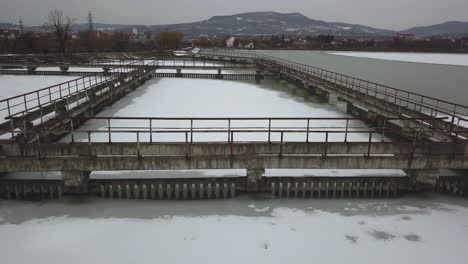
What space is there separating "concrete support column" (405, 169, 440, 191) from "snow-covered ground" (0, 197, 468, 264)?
1.75 feet

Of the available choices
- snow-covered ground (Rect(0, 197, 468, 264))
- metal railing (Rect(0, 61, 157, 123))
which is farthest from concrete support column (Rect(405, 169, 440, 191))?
metal railing (Rect(0, 61, 157, 123))

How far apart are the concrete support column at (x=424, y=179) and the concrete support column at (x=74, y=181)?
10935 mm

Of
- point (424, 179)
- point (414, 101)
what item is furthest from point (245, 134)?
point (414, 101)

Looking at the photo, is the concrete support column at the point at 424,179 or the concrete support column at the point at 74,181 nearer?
the concrete support column at the point at 74,181

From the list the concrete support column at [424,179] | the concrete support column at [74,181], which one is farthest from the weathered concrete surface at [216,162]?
the concrete support column at [424,179]

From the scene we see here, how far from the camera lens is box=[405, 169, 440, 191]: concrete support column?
12.1 meters

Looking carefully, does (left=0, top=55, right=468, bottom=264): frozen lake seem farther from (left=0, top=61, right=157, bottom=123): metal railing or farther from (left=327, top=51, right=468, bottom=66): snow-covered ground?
(left=327, top=51, right=468, bottom=66): snow-covered ground

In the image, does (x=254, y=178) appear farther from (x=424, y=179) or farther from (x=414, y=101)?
(x=414, y=101)

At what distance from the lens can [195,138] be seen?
17.0 metres

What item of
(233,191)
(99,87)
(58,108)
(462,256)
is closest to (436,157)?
(462,256)

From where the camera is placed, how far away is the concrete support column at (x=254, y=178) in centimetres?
1174

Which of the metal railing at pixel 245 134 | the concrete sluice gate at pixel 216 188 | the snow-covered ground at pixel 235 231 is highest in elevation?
the metal railing at pixel 245 134

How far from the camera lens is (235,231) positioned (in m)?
9.83

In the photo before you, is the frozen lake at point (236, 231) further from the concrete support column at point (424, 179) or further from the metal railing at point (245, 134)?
the metal railing at point (245, 134)
